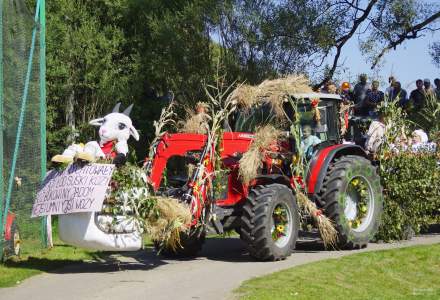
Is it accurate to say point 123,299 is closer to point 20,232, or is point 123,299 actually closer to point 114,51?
point 20,232

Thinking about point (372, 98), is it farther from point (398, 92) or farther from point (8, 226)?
point (8, 226)

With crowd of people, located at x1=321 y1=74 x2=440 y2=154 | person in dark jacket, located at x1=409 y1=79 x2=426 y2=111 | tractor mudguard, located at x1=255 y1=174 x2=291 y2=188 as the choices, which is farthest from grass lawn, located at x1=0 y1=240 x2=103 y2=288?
person in dark jacket, located at x1=409 y1=79 x2=426 y2=111

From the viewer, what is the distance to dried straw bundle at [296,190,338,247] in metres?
12.0

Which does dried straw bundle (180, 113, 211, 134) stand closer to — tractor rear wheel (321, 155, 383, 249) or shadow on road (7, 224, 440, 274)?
shadow on road (7, 224, 440, 274)

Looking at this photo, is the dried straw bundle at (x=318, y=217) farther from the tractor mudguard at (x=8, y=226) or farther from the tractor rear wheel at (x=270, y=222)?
the tractor mudguard at (x=8, y=226)

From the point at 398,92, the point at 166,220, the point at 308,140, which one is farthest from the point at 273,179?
the point at 398,92

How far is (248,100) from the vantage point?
39.3ft

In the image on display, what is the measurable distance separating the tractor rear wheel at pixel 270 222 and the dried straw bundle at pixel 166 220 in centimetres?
101

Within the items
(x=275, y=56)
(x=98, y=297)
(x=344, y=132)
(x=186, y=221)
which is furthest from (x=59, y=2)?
(x=98, y=297)

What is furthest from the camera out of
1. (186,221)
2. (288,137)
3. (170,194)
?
(288,137)

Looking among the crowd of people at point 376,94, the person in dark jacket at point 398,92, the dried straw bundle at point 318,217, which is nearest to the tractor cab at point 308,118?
the dried straw bundle at point 318,217

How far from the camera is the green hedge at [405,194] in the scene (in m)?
13.7

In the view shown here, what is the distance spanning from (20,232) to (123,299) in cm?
362

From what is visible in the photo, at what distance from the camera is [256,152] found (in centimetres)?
1138
